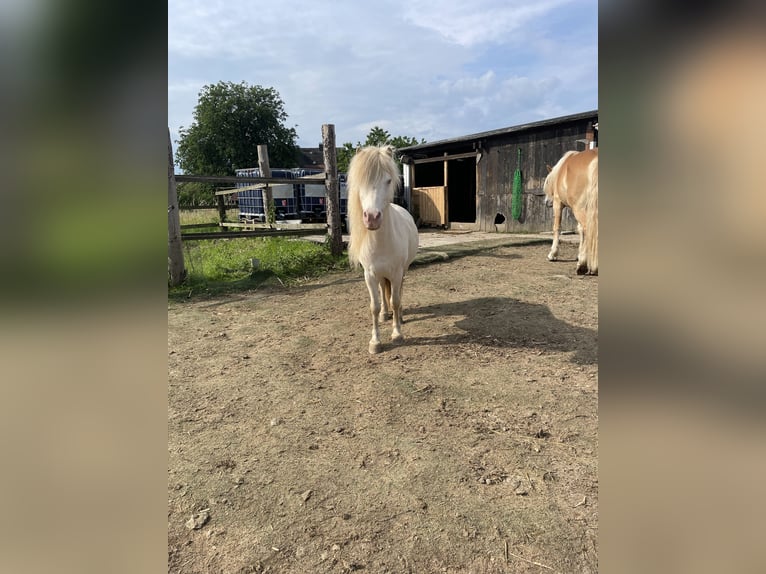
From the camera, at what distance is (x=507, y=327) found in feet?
12.4

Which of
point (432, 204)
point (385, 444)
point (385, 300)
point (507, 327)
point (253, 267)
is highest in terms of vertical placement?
point (432, 204)

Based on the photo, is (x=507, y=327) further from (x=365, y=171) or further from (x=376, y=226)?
(x=365, y=171)

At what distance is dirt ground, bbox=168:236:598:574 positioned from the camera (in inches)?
56.1

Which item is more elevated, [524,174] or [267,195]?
[524,174]

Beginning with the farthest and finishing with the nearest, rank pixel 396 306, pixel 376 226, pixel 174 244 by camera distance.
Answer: pixel 174 244 < pixel 396 306 < pixel 376 226

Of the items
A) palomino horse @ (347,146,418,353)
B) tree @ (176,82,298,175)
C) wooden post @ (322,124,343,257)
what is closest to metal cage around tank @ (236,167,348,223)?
wooden post @ (322,124,343,257)

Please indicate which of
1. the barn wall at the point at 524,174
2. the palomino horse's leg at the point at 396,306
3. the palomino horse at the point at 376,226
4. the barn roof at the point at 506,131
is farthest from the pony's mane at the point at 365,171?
the barn wall at the point at 524,174

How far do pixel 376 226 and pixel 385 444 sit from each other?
1460mm

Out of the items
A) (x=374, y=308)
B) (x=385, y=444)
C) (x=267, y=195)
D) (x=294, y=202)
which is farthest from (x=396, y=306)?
(x=294, y=202)

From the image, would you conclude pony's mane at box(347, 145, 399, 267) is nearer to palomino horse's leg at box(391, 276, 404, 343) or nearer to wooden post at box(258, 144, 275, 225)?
palomino horse's leg at box(391, 276, 404, 343)

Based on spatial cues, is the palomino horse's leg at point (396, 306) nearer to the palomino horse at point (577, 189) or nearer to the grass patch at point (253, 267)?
the grass patch at point (253, 267)
